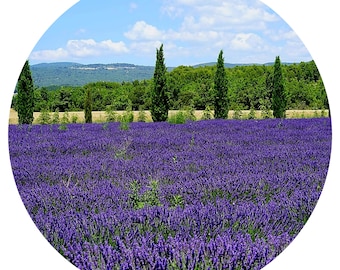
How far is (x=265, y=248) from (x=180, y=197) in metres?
1.01

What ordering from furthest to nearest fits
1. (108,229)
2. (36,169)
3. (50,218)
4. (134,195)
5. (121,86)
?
(121,86) < (36,169) < (134,195) < (50,218) < (108,229)

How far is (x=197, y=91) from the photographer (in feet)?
71.3

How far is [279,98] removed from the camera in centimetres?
1670

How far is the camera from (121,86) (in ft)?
74.5

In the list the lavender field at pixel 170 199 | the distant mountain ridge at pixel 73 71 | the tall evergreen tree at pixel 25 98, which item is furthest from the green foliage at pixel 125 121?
the lavender field at pixel 170 199

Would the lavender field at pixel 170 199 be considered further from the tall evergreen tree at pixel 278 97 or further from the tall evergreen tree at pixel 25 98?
the tall evergreen tree at pixel 278 97

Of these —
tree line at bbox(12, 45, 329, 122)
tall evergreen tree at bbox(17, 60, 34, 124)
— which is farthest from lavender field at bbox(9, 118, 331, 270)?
tree line at bbox(12, 45, 329, 122)

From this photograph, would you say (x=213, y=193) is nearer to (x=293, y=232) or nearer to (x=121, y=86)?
(x=293, y=232)

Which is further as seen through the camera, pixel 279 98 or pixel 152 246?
pixel 279 98

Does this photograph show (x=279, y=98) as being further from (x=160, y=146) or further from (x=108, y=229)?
(x=108, y=229)

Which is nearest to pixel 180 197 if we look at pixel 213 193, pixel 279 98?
pixel 213 193

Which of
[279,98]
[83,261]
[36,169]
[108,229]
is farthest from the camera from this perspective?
[279,98]

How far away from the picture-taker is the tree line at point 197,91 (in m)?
16.5

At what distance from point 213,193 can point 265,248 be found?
102cm
